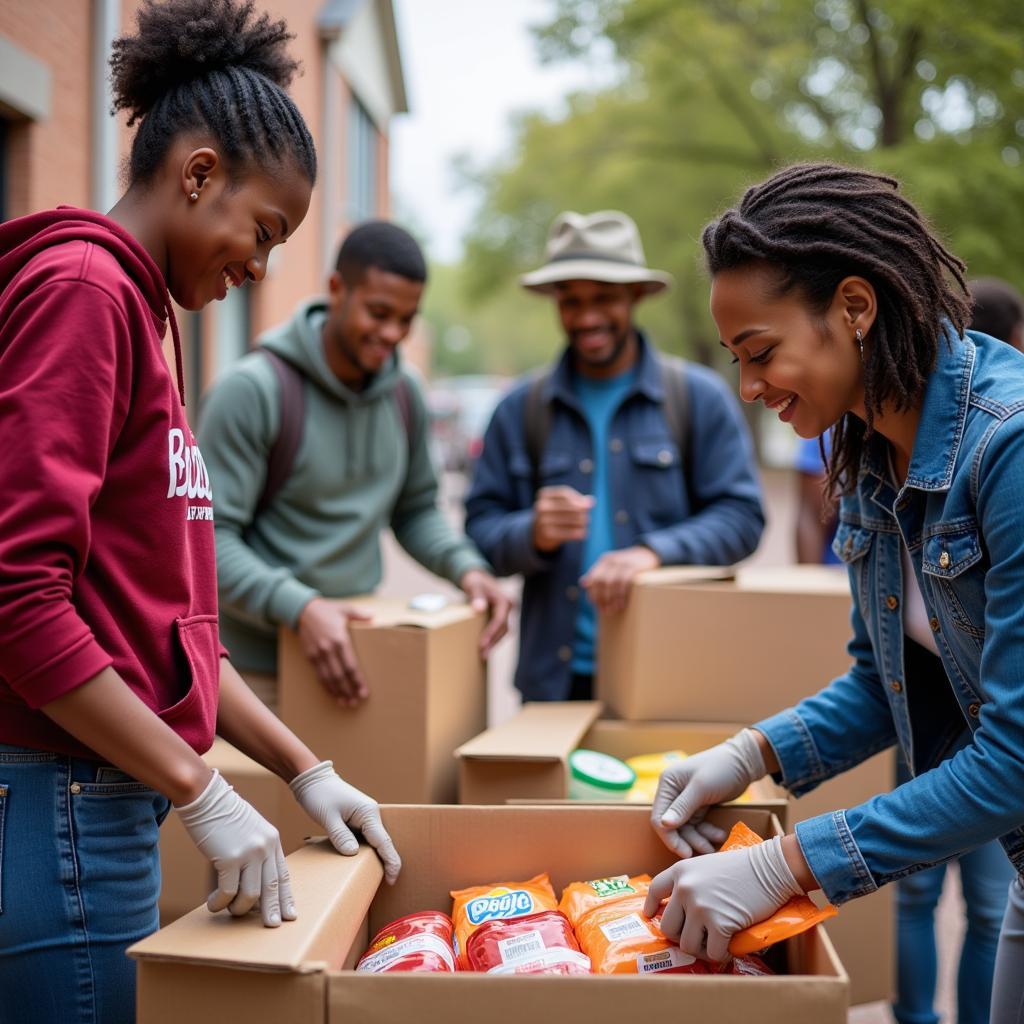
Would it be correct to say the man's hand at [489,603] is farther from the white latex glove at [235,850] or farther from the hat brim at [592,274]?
the white latex glove at [235,850]

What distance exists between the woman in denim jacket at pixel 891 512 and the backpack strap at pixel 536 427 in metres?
1.53

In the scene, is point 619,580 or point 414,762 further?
point 619,580

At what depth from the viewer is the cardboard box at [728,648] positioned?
264 cm

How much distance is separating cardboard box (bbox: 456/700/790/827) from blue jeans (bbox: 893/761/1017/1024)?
66 cm

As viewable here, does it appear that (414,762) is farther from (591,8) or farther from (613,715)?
(591,8)

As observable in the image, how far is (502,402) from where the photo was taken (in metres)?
3.48

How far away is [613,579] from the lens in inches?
107

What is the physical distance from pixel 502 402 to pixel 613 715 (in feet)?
3.64

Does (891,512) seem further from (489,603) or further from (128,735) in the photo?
(489,603)

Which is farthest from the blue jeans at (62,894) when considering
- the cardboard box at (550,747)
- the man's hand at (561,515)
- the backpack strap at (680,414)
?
the backpack strap at (680,414)

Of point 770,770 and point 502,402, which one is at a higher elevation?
point 502,402

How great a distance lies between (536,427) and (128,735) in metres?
2.19

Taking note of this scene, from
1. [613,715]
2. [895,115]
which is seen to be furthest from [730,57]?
[613,715]

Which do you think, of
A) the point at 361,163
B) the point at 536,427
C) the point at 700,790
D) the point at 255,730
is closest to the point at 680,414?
the point at 536,427
